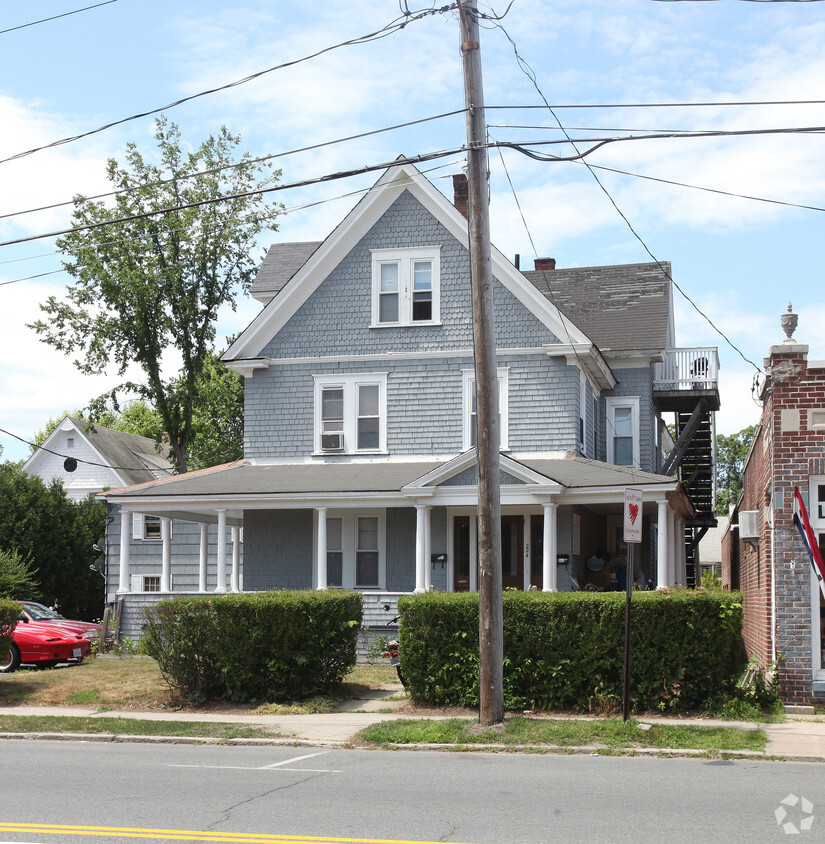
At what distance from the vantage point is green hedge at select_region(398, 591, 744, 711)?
14133 millimetres

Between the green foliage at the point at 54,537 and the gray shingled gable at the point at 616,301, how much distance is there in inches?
806

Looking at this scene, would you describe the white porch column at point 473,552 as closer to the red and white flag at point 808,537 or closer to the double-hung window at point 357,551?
the double-hung window at point 357,551

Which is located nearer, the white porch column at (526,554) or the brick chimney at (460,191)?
the white porch column at (526,554)

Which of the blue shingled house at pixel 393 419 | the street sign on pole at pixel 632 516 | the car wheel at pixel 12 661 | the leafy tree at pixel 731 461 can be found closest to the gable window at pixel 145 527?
the blue shingled house at pixel 393 419

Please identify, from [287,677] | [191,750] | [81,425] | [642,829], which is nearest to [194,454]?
[81,425]

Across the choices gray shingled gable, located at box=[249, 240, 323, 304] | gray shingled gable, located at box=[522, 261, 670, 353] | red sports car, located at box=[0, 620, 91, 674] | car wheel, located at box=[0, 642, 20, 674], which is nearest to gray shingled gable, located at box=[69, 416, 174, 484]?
gray shingled gable, located at box=[249, 240, 323, 304]

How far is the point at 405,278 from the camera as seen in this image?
24797 millimetres

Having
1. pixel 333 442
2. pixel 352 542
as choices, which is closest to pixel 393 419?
pixel 333 442

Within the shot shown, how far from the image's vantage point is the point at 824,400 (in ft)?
48.3

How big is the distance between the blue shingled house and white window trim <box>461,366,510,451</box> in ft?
0.11

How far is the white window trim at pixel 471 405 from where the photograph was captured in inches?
946

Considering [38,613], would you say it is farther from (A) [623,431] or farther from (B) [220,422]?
(B) [220,422]

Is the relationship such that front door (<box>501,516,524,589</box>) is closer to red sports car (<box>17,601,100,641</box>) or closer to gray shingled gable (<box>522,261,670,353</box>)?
gray shingled gable (<box>522,261,670,353</box>)

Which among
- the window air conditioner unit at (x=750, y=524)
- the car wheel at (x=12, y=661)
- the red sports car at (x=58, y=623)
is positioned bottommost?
the car wheel at (x=12, y=661)
